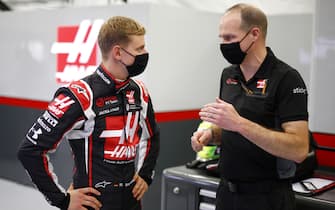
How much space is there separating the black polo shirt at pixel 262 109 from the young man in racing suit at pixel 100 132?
0.39m

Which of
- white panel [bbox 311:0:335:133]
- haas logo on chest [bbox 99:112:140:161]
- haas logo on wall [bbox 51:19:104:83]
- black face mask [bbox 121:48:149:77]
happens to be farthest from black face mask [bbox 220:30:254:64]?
haas logo on wall [bbox 51:19:104:83]

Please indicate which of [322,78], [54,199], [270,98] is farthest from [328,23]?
[54,199]

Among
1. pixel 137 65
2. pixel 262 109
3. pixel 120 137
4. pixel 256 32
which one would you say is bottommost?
pixel 120 137

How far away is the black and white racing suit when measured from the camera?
1761mm

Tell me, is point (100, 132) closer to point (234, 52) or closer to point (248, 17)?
point (234, 52)

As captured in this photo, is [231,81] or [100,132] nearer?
[100,132]

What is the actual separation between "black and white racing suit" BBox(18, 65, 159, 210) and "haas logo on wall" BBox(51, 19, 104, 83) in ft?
6.00

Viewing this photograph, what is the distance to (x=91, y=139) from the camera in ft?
5.88

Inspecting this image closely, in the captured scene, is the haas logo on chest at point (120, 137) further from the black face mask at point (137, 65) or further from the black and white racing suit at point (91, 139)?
the black face mask at point (137, 65)

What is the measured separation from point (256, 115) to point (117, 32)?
64 centimetres

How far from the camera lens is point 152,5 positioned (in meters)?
3.32

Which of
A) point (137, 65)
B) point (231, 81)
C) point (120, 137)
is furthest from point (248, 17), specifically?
point (120, 137)

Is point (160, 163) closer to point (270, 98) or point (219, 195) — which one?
point (219, 195)

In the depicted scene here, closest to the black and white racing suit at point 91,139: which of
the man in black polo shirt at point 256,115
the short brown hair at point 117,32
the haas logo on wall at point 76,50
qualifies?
the short brown hair at point 117,32
